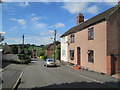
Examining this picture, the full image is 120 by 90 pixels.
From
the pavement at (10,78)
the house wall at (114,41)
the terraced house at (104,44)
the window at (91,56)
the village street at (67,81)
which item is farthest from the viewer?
the window at (91,56)

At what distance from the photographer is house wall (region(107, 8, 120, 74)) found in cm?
1597

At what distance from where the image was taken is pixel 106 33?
656 inches

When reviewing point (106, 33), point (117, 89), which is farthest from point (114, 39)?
point (117, 89)

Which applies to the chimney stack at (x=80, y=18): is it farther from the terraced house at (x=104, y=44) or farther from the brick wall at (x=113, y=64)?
the brick wall at (x=113, y=64)

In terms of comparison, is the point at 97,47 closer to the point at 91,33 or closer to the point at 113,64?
the point at 91,33

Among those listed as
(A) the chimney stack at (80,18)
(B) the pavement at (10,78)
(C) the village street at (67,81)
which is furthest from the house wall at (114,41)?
(A) the chimney stack at (80,18)

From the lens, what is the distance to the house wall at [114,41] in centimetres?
1597

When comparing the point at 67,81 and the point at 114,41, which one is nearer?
the point at 67,81

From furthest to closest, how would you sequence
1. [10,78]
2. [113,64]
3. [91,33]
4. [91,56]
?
[91,33]
[91,56]
[113,64]
[10,78]

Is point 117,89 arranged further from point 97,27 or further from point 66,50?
point 66,50

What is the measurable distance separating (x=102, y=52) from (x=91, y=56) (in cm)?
313

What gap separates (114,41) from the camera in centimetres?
1686

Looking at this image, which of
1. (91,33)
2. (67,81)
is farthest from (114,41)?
(67,81)

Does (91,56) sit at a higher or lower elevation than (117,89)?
higher
